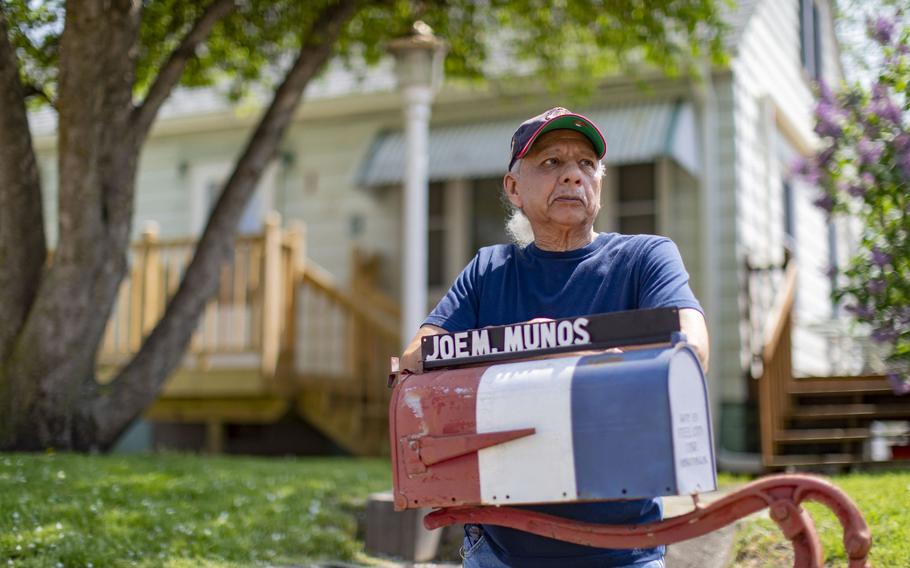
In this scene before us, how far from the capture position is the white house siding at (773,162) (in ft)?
33.7

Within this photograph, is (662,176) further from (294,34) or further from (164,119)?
(164,119)

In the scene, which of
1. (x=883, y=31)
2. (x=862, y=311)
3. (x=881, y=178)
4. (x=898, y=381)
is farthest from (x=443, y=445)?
(x=881, y=178)

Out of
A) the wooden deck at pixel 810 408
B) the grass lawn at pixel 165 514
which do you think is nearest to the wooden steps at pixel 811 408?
the wooden deck at pixel 810 408

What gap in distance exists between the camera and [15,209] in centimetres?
643

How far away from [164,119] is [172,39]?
495cm

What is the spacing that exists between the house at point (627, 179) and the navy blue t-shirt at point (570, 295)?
670 cm

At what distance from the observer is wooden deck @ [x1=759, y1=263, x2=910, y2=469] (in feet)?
27.1

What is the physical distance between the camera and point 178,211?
13.1m

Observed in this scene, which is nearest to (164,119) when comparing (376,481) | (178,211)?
(178,211)

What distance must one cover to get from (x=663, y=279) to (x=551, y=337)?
0.32 meters

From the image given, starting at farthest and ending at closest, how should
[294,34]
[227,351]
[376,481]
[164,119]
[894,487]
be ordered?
[164,119], [227,351], [294,34], [376,481], [894,487]

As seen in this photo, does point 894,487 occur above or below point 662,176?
below

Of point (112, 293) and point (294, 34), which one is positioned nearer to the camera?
point (112, 293)

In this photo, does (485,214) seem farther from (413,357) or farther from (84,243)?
(413,357)
